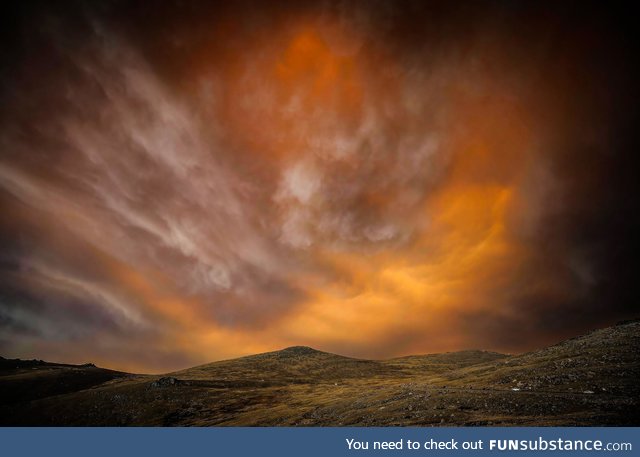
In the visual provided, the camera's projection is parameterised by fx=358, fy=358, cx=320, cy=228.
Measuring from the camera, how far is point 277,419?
56.1 metres

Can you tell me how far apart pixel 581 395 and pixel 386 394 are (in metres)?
26.3

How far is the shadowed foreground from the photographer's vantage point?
35938 millimetres

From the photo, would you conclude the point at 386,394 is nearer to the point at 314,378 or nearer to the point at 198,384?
the point at 198,384

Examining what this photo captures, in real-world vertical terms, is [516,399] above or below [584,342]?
below

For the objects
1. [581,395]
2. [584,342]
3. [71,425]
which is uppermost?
[584,342]

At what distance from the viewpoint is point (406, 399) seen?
158 ft

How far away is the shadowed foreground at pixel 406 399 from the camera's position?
118 feet

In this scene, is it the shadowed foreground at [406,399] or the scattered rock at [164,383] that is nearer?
the shadowed foreground at [406,399]

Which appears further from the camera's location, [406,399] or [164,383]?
[164,383]

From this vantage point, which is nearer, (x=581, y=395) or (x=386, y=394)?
(x=581, y=395)

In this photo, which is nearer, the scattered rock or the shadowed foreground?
the shadowed foreground
